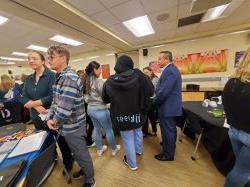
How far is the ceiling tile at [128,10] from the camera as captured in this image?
9.27ft

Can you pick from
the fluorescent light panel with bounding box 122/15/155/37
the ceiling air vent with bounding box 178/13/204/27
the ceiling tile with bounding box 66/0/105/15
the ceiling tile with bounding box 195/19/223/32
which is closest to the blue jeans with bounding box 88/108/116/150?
the ceiling tile with bounding box 66/0/105/15

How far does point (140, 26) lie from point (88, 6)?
1.75 m

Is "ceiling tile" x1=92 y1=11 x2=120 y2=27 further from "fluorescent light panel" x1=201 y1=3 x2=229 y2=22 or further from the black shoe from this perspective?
the black shoe

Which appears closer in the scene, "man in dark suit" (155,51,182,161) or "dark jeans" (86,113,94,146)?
"man in dark suit" (155,51,182,161)

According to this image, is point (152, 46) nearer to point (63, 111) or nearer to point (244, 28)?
point (244, 28)

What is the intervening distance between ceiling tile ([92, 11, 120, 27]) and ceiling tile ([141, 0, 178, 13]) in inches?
30.5

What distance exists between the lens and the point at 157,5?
2943mm

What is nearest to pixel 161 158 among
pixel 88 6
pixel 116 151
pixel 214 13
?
pixel 116 151

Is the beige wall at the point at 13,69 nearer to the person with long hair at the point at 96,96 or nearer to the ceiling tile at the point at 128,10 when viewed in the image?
Answer: the ceiling tile at the point at 128,10

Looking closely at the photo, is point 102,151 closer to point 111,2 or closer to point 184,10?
point 111,2

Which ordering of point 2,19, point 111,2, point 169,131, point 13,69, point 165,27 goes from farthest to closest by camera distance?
1. point 13,69
2. point 165,27
3. point 2,19
4. point 111,2
5. point 169,131

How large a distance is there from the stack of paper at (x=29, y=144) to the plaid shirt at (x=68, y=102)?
194 millimetres

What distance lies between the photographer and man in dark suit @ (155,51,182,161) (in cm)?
192

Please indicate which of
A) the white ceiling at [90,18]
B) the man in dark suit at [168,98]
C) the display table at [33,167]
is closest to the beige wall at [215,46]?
the white ceiling at [90,18]
